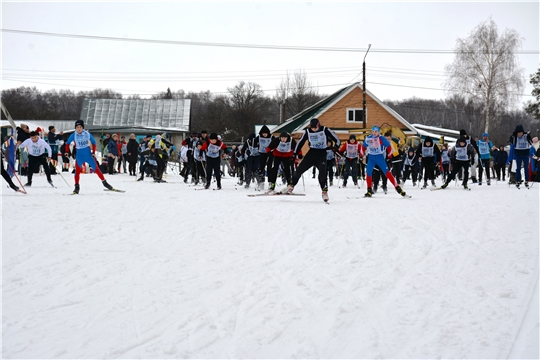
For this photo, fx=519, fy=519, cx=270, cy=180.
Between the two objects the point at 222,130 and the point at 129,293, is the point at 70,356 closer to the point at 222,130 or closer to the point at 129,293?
the point at 129,293

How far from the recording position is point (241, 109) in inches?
3120

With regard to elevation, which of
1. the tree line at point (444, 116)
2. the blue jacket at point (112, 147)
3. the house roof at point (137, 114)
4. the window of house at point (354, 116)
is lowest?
the blue jacket at point (112, 147)

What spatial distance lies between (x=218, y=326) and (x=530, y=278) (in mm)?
3342

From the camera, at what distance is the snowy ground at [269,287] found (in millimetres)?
3799

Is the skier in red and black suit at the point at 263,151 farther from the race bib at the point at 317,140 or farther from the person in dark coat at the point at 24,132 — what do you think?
the person in dark coat at the point at 24,132

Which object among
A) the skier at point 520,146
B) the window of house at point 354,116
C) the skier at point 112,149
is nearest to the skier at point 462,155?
the skier at point 520,146

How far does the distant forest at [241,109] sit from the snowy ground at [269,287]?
165ft

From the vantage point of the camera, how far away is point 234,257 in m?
6.17

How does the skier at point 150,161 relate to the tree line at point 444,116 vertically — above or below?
below

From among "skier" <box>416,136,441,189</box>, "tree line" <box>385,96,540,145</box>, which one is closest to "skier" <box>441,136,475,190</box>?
"skier" <box>416,136,441,189</box>

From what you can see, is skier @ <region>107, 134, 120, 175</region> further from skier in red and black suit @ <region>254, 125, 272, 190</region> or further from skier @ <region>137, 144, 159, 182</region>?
skier in red and black suit @ <region>254, 125, 272, 190</region>

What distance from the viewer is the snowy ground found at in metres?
3.80

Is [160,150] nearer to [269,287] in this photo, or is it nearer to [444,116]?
[269,287]

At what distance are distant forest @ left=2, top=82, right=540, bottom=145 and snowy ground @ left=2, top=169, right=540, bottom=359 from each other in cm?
5023
